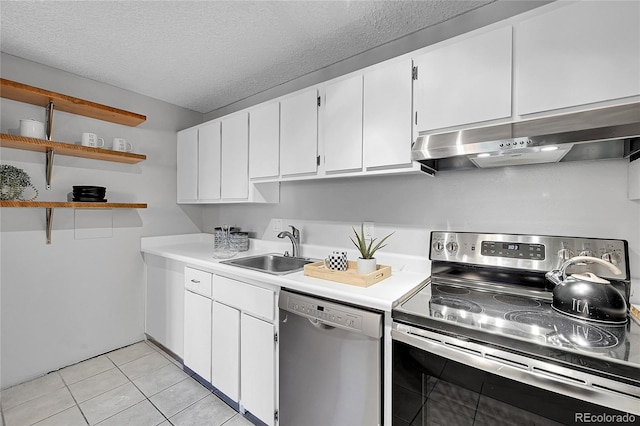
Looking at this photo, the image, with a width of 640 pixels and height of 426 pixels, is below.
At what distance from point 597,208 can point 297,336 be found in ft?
5.02

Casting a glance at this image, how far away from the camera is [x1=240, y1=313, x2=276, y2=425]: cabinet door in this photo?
160 cm

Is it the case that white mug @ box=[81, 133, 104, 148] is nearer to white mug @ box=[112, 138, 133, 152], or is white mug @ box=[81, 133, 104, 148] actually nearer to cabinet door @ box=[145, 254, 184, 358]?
white mug @ box=[112, 138, 133, 152]

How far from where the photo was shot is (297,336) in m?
1.47

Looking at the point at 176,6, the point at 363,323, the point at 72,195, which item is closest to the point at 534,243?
the point at 363,323

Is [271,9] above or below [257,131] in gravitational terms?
above

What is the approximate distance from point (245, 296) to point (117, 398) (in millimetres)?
1247

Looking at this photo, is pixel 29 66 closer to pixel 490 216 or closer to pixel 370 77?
pixel 370 77

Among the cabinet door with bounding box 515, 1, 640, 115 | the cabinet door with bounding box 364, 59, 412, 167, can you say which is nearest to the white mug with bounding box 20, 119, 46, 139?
the cabinet door with bounding box 364, 59, 412, 167

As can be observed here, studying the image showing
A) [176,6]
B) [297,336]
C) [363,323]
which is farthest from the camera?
[176,6]

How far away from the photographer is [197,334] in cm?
209

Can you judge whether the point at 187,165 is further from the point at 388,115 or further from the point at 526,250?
the point at 526,250

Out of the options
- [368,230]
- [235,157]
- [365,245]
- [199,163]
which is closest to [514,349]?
[365,245]

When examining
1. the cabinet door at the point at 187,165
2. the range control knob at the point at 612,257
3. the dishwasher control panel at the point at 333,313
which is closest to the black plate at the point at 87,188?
the cabinet door at the point at 187,165

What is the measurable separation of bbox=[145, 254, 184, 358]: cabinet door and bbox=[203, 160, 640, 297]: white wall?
3.50ft
